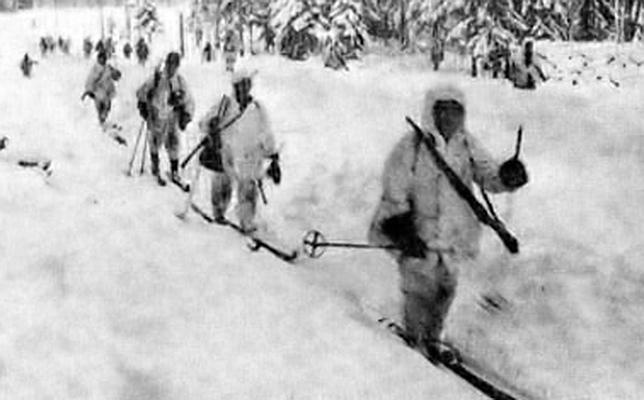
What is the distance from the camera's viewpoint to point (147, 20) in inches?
3428

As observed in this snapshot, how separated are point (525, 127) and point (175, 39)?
84.9m

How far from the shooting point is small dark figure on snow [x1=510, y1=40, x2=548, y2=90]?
1995cm

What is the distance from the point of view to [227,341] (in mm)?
5984

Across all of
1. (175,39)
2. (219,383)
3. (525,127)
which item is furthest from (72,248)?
(175,39)

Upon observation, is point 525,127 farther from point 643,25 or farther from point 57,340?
point 643,25

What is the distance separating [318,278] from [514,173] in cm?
293

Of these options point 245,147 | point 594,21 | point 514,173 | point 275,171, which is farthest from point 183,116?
point 594,21

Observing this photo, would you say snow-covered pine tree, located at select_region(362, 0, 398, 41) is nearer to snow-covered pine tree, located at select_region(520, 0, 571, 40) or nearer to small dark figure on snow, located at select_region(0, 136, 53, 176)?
snow-covered pine tree, located at select_region(520, 0, 571, 40)

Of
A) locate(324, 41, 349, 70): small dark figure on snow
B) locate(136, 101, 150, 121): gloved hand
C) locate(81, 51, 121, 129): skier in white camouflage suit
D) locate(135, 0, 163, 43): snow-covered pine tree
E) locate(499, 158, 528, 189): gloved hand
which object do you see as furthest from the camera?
locate(135, 0, 163, 43): snow-covered pine tree

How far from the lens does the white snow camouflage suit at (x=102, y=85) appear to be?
1984 centimetres

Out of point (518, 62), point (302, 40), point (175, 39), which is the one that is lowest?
point (175, 39)

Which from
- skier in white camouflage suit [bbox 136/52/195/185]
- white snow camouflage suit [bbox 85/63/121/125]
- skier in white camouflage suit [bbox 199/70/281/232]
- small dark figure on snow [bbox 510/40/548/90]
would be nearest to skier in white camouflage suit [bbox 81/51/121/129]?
white snow camouflage suit [bbox 85/63/121/125]

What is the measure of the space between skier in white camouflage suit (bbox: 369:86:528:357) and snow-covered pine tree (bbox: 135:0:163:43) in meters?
81.2

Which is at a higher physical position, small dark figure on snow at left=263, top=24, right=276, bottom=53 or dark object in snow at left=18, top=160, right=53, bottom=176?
dark object in snow at left=18, top=160, right=53, bottom=176
